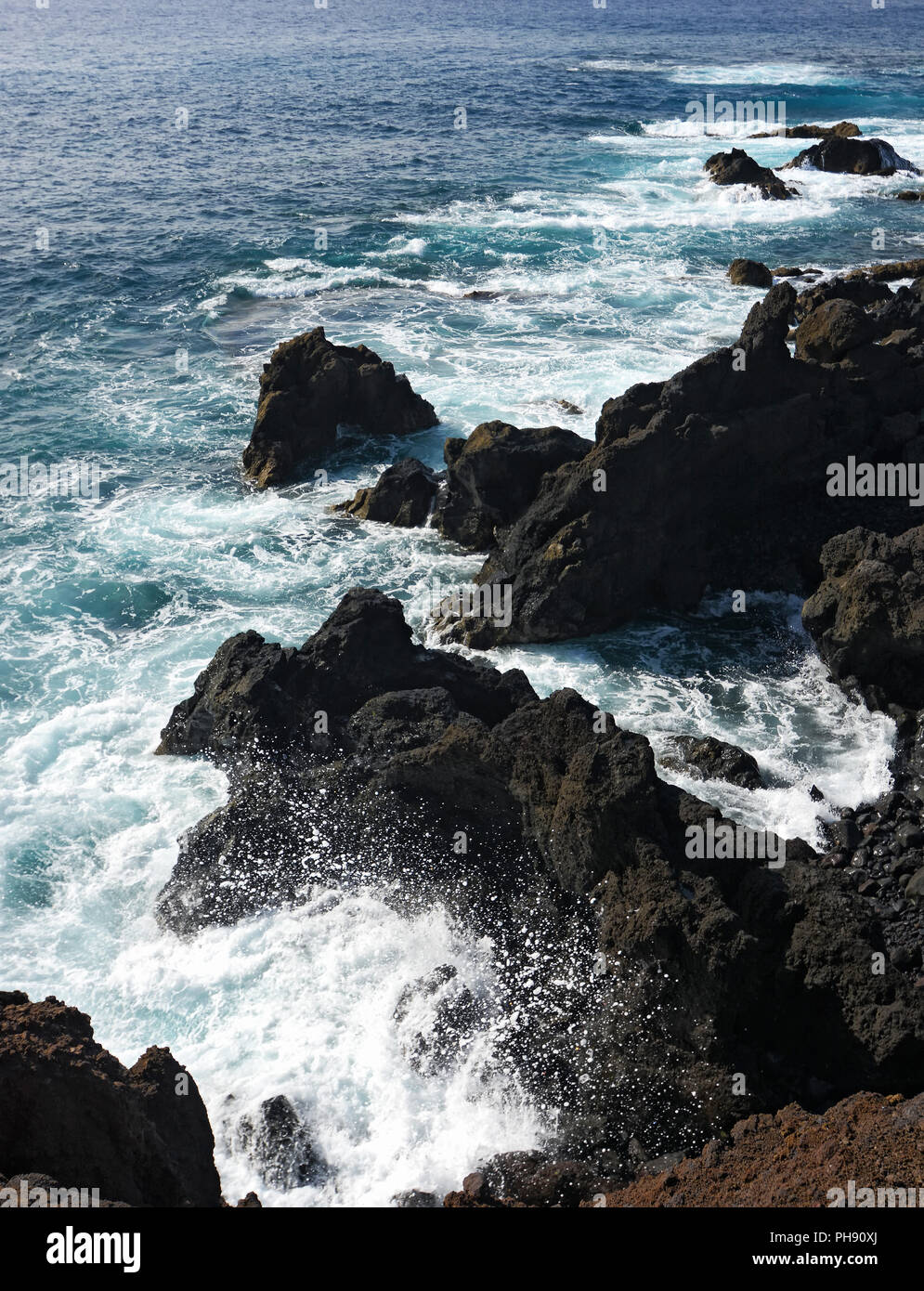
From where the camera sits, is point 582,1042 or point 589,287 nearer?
point 582,1042

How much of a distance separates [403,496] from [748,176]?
40162 millimetres

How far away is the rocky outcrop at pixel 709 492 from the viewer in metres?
24.2

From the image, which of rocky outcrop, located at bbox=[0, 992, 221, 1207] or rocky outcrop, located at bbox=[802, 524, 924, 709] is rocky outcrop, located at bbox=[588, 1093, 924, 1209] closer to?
rocky outcrop, located at bbox=[0, 992, 221, 1207]

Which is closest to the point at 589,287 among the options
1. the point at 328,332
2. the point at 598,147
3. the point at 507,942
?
the point at 328,332

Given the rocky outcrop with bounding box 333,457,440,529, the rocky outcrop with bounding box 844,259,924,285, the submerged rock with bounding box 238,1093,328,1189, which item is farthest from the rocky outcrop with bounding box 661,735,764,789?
the rocky outcrop with bounding box 844,259,924,285

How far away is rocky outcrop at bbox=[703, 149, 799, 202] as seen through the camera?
186ft

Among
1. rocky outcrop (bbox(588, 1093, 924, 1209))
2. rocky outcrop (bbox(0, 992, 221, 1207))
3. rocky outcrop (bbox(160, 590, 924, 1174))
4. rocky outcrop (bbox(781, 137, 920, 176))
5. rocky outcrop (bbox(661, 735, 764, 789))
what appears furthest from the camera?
rocky outcrop (bbox(781, 137, 920, 176))

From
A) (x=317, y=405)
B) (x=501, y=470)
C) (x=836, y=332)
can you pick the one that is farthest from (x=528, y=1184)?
(x=317, y=405)

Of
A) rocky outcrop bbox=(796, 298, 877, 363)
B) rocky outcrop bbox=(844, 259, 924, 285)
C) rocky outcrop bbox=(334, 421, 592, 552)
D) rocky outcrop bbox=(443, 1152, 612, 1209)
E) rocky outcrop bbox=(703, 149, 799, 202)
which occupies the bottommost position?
rocky outcrop bbox=(443, 1152, 612, 1209)

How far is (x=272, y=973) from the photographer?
16.1 m

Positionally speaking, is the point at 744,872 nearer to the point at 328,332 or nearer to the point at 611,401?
the point at 611,401

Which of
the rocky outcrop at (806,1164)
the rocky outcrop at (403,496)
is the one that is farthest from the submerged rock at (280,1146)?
the rocky outcrop at (403,496)

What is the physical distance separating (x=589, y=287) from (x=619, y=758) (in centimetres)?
3343

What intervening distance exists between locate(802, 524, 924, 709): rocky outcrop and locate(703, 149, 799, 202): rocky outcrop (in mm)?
41040
